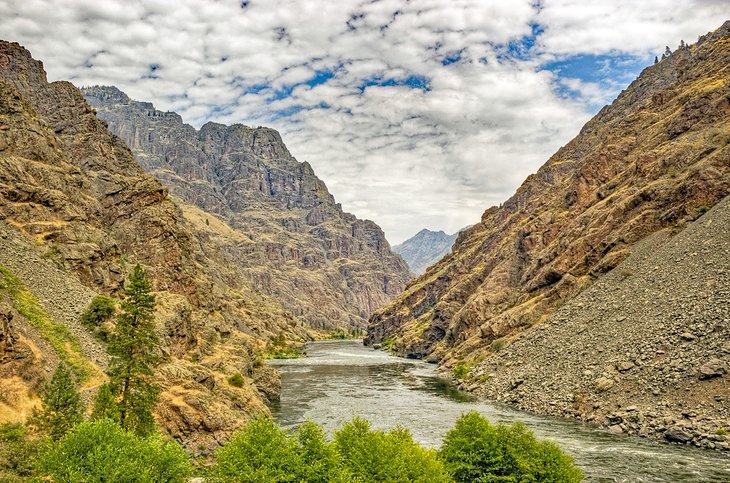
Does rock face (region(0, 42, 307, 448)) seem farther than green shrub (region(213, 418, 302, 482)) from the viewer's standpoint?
Yes

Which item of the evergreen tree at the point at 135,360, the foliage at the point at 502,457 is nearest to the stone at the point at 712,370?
the foliage at the point at 502,457

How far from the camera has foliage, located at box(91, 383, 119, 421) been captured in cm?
3469

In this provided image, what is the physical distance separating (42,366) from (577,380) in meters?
57.4

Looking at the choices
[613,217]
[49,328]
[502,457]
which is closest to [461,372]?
[613,217]

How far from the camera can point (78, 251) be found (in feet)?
227

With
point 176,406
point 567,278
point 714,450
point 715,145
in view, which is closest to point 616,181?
point 715,145

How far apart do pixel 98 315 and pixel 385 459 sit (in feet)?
133

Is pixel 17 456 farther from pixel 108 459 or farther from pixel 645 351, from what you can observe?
pixel 645 351

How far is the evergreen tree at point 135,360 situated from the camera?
1502 inches

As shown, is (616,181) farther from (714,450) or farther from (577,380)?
(714,450)

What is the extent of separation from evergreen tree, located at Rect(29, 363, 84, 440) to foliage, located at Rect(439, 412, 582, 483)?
907 inches

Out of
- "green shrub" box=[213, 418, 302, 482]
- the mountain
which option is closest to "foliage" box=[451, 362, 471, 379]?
the mountain

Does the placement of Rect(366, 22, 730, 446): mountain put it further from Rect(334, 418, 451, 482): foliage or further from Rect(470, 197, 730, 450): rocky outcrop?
Rect(334, 418, 451, 482): foliage

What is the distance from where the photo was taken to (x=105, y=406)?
115 ft
